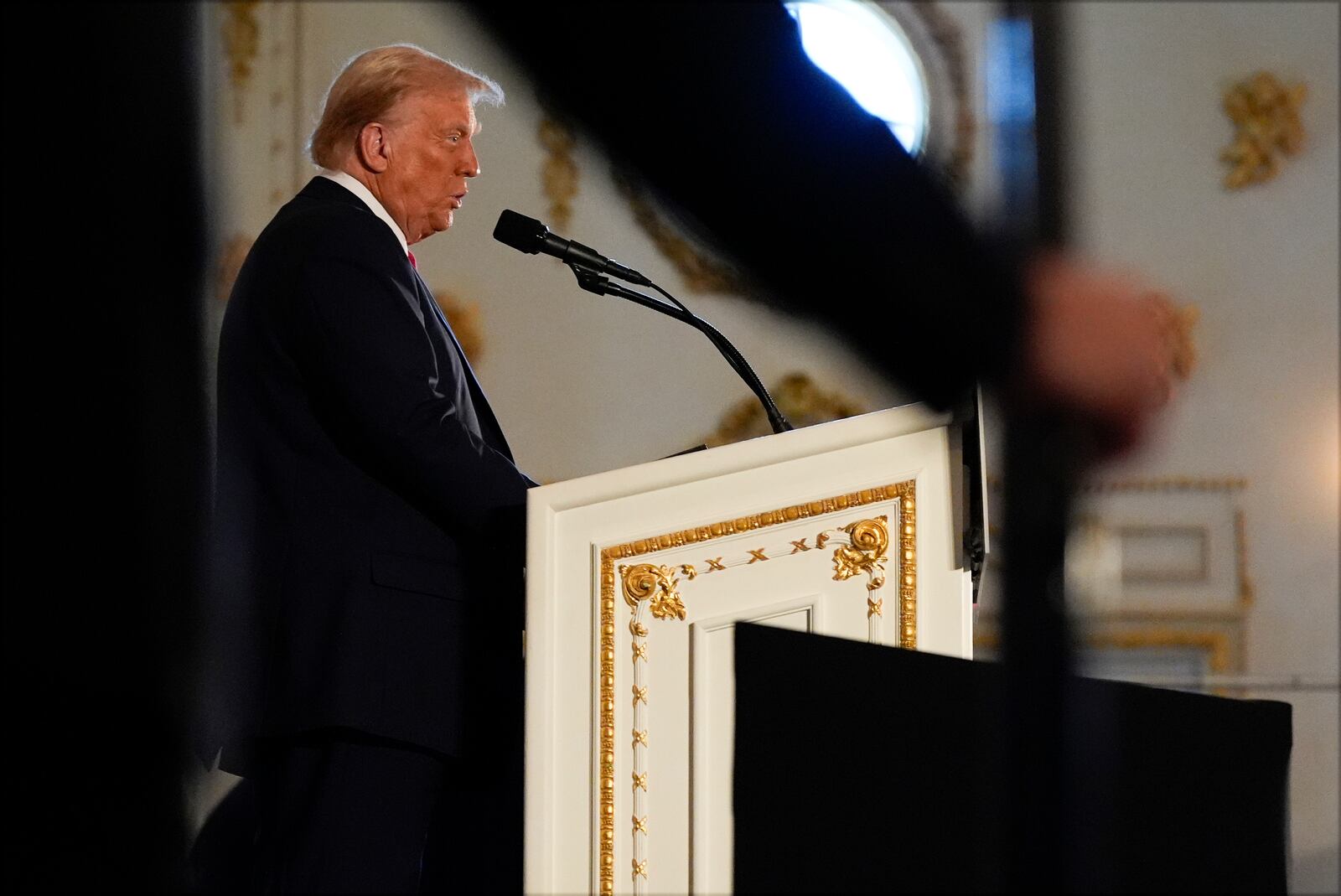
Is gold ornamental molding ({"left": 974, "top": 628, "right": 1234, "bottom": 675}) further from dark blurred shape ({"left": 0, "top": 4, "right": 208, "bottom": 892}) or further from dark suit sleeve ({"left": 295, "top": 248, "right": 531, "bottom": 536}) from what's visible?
dark blurred shape ({"left": 0, "top": 4, "right": 208, "bottom": 892})

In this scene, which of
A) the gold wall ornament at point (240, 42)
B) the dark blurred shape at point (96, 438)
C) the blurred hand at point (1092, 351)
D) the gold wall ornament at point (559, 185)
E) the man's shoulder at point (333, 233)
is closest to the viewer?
the blurred hand at point (1092, 351)

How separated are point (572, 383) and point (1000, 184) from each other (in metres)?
4.81

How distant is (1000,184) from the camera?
0.47 metres

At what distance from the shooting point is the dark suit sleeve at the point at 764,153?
51cm

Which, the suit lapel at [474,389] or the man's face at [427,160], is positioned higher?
the man's face at [427,160]

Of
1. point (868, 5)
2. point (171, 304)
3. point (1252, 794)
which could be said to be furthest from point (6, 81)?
point (868, 5)

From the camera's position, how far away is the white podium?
4.48ft

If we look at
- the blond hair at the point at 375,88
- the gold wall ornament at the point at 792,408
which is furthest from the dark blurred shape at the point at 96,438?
the gold wall ornament at the point at 792,408

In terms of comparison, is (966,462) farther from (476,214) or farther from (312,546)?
(476,214)

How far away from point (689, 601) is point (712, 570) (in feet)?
0.12

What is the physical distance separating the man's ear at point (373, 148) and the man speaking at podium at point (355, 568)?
15 cm

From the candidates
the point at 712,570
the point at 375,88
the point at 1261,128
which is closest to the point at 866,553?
the point at 712,570

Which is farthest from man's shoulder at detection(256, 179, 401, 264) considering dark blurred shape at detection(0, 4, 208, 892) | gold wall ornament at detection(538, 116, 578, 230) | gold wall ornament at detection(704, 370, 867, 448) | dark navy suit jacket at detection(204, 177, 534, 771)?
gold wall ornament at detection(538, 116, 578, 230)

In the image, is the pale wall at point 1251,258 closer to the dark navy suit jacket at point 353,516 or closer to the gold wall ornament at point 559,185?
the gold wall ornament at point 559,185
